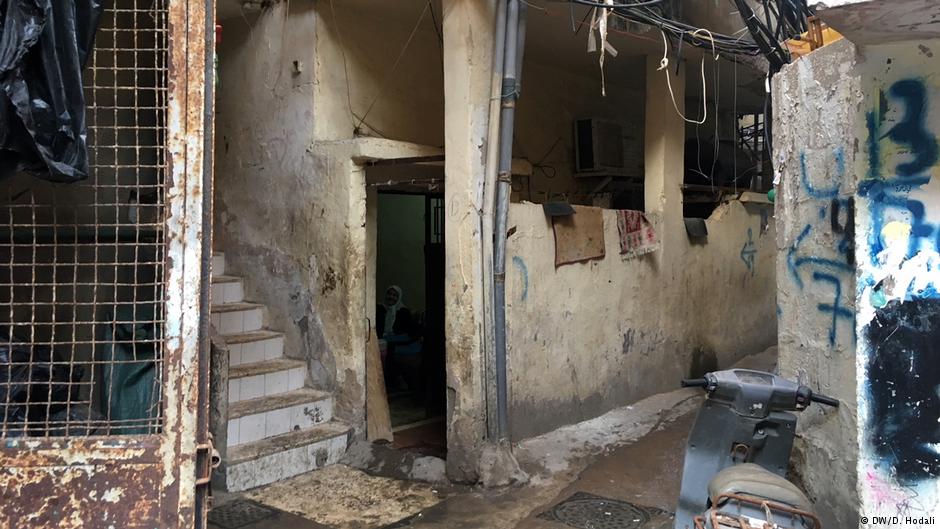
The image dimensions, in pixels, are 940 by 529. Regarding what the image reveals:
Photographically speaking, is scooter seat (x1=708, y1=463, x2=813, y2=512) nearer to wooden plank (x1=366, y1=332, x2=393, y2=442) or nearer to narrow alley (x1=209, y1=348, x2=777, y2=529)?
narrow alley (x1=209, y1=348, x2=777, y2=529)

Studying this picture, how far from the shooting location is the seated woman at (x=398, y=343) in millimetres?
8430

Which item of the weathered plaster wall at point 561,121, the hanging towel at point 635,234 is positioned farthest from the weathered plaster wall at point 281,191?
the hanging towel at point 635,234

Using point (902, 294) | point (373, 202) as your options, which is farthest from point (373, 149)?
point (902, 294)

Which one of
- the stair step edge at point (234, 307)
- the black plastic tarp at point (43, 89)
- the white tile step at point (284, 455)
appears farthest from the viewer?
the stair step edge at point (234, 307)

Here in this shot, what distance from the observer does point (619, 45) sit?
782 cm

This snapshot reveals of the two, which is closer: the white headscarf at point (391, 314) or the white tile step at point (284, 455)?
the white tile step at point (284, 455)

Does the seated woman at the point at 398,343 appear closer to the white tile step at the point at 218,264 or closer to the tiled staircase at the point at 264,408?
the tiled staircase at the point at 264,408

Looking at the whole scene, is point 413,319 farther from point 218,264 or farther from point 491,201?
point 491,201

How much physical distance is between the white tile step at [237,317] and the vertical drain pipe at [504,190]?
2668 mm

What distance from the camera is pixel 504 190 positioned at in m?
5.88

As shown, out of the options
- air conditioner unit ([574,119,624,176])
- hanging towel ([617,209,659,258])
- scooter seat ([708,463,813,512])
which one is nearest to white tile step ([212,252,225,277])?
hanging towel ([617,209,659,258])

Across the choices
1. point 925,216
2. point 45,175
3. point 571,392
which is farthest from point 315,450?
point 925,216

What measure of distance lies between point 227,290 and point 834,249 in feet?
18.1

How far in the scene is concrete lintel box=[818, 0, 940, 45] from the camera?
8.61 ft
